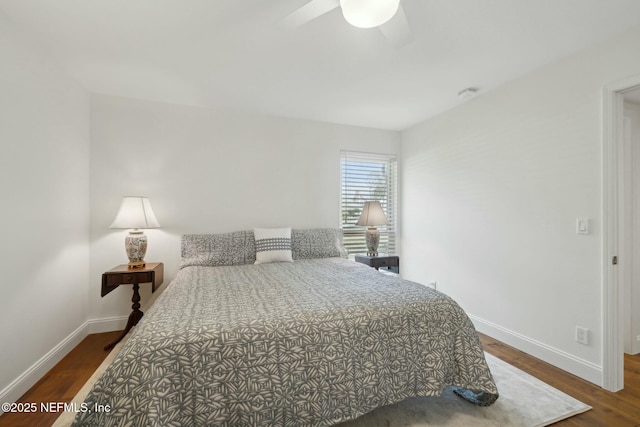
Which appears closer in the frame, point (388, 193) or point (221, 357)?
point (221, 357)

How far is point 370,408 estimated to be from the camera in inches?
58.1

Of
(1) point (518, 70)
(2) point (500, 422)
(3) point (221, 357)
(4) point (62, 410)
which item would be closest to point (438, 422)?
(2) point (500, 422)

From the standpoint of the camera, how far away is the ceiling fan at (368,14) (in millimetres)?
1293

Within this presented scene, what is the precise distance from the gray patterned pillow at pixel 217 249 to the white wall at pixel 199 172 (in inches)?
7.8

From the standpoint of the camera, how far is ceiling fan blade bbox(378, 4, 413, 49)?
1.45 m

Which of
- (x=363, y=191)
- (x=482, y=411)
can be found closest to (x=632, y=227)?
(x=482, y=411)

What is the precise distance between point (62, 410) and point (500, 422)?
2.68 meters

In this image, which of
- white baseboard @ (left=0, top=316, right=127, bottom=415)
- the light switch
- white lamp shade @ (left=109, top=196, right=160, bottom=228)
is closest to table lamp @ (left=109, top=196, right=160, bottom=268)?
white lamp shade @ (left=109, top=196, right=160, bottom=228)

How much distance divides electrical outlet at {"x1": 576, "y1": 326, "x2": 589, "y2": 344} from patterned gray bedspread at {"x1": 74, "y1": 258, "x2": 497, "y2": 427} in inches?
40.5

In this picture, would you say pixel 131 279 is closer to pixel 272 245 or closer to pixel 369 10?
pixel 272 245

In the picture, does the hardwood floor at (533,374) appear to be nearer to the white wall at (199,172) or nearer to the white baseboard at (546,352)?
the white baseboard at (546,352)

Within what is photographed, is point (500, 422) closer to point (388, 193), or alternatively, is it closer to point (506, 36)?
point (506, 36)

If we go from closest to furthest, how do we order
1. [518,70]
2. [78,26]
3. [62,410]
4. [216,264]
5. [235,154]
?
[62,410], [78,26], [518,70], [216,264], [235,154]

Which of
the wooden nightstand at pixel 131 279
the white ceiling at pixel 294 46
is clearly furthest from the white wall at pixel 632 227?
the wooden nightstand at pixel 131 279
